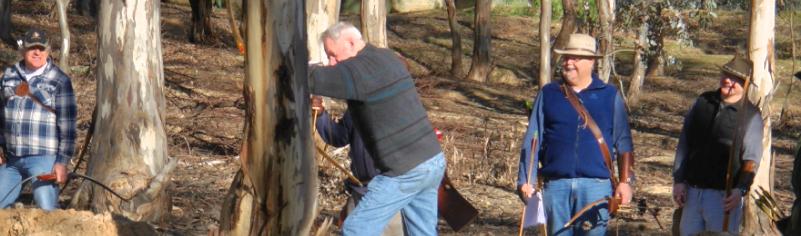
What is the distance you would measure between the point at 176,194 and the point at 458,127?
7.84 m

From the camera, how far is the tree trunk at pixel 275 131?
6625 millimetres

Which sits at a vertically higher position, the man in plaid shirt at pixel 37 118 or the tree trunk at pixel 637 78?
the man in plaid shirt at pixel 37 118

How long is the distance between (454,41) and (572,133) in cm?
2297

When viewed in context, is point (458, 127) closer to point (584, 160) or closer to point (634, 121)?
point (634, 121)

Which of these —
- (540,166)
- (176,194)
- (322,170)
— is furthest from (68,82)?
(322,170)

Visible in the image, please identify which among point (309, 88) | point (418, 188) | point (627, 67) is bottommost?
point (627, 67)

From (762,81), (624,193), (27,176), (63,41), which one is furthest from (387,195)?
(63,41)

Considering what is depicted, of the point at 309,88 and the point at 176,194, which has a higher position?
the point at 309,88

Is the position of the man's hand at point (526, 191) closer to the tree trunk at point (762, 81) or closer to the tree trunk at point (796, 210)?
the tree trunk at point (796, 210)

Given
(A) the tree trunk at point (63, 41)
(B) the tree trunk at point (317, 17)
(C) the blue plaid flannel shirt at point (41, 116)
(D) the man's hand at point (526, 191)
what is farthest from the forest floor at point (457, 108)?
(D) the man's hand at point (526, 191)

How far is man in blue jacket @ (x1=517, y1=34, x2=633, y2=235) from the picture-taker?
23.9ft

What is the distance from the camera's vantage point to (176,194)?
505 inches

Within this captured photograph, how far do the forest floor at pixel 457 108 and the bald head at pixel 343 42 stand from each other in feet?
5.76

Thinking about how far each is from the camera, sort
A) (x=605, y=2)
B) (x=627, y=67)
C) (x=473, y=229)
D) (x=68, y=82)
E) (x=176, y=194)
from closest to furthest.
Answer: (x=68, y=82)
(x=473, y=229)
(x=176, y=194)
(x=605, y=2)
(x=627, y=67)
